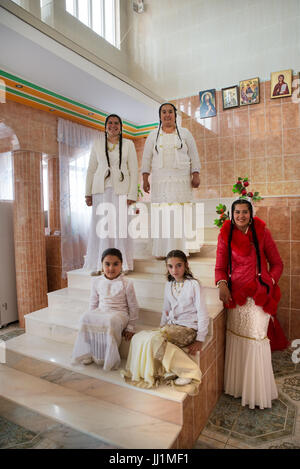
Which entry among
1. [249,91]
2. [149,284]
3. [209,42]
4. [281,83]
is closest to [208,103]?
[249,91]

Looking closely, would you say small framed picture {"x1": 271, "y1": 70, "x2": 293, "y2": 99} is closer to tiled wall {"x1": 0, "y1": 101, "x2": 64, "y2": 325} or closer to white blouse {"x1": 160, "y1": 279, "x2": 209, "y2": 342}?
tiled wall {"x1": 0, "y1": 101, "x2": 64, "y2": 325}

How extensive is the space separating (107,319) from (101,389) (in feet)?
1.56

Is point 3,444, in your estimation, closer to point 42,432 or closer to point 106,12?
point 42,432

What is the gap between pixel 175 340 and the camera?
7.10 ft

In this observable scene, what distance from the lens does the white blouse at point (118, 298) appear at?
2.46 m

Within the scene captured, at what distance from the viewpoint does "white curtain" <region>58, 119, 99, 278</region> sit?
5367 millimetres

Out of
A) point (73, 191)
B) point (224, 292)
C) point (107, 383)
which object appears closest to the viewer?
point (107, 383)

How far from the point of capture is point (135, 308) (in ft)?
8.18

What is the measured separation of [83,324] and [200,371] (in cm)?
91

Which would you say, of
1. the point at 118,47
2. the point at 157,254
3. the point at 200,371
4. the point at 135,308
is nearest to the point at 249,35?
the point at 118,47

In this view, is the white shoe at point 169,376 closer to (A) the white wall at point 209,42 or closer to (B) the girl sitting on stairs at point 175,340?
(B) the girl sitting on stairs at point 175,340

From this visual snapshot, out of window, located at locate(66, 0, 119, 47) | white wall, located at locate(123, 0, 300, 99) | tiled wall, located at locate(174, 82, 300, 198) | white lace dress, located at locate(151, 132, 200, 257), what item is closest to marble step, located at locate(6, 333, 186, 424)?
white lace dress, located at locate(151, 132, 200, 257)

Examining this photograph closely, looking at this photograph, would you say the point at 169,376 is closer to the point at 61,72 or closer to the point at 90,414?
the point at 90,414

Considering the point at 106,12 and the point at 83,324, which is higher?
the point at 106,12
